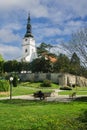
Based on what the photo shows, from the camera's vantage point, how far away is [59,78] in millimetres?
79312

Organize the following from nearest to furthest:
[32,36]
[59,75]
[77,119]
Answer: [77,119] < [59,75] < [32,36]

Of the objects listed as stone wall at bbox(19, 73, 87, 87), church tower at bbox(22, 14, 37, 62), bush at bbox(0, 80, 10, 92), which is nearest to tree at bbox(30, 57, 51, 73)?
stone wall at bbox(19, 73, 87, 87)

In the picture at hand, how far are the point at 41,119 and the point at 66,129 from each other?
2378mm

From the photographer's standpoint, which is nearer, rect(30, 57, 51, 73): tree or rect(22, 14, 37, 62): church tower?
rect(30, 57, 51, 73): tree

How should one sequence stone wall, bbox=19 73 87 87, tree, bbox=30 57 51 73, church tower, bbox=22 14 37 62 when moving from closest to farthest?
1. stone wall, bbox=19 73 87 87
2. tree, bbox=30 57 51 73
3. church tower, bbox=22 14 37 62

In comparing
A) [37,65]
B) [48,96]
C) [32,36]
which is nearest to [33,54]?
[32,36]

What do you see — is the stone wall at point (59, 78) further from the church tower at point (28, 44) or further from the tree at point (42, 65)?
the church tower at point (28, 44)

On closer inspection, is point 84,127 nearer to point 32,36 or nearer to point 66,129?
point 66,129

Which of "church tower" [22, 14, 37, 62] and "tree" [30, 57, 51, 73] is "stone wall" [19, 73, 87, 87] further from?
"church tower" [22, 14, 37, 62]

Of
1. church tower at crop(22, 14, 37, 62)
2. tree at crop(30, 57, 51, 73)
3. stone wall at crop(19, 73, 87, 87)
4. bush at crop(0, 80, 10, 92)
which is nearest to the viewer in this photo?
bush at crop(0, 80, 10, 92)

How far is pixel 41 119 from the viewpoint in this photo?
13.8 metres

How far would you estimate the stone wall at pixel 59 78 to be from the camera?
7944 centimetres

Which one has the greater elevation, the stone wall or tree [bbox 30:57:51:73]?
tree [bbox 30:57:51:73]

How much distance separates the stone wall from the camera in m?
79.4
